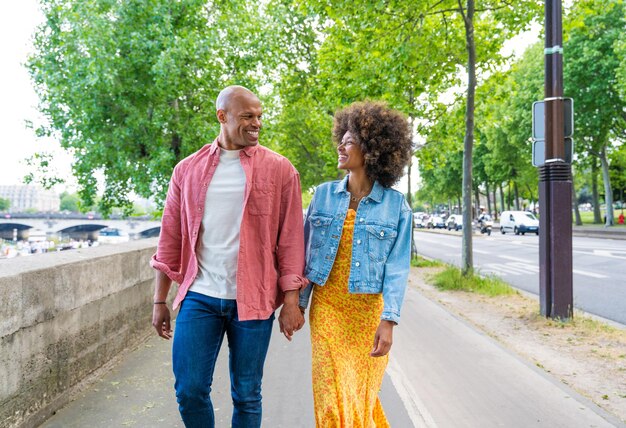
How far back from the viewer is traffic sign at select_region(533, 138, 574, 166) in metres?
7.72

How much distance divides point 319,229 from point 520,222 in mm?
40505

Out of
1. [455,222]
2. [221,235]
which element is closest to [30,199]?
[455,222]

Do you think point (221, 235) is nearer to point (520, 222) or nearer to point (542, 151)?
point (542, 151)

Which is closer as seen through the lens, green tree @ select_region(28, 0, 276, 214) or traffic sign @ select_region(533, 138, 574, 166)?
traffic sign @ select_region(533, 138, 574, 166)

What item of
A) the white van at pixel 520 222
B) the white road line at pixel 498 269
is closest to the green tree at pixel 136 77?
the white road line at pixel 498 269

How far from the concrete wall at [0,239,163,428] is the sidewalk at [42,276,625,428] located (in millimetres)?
197

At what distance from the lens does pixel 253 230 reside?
280 cm

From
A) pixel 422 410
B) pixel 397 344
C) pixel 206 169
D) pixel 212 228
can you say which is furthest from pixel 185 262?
pixel 397 344

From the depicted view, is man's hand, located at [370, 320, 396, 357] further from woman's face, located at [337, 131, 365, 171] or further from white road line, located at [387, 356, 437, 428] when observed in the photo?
white road line, located at [387, 356, 437, 428]

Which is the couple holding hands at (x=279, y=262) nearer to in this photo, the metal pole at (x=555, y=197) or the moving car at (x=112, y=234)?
the metal pole at (x=555, y=197)

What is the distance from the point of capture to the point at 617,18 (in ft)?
109

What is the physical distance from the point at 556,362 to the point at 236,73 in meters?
21.8

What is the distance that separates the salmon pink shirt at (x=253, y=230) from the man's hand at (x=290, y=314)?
0.05 m

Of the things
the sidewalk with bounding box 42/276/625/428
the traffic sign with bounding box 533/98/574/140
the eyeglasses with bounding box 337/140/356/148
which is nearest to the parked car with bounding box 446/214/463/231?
the traffic sign with bounding box 533/98/574/140
